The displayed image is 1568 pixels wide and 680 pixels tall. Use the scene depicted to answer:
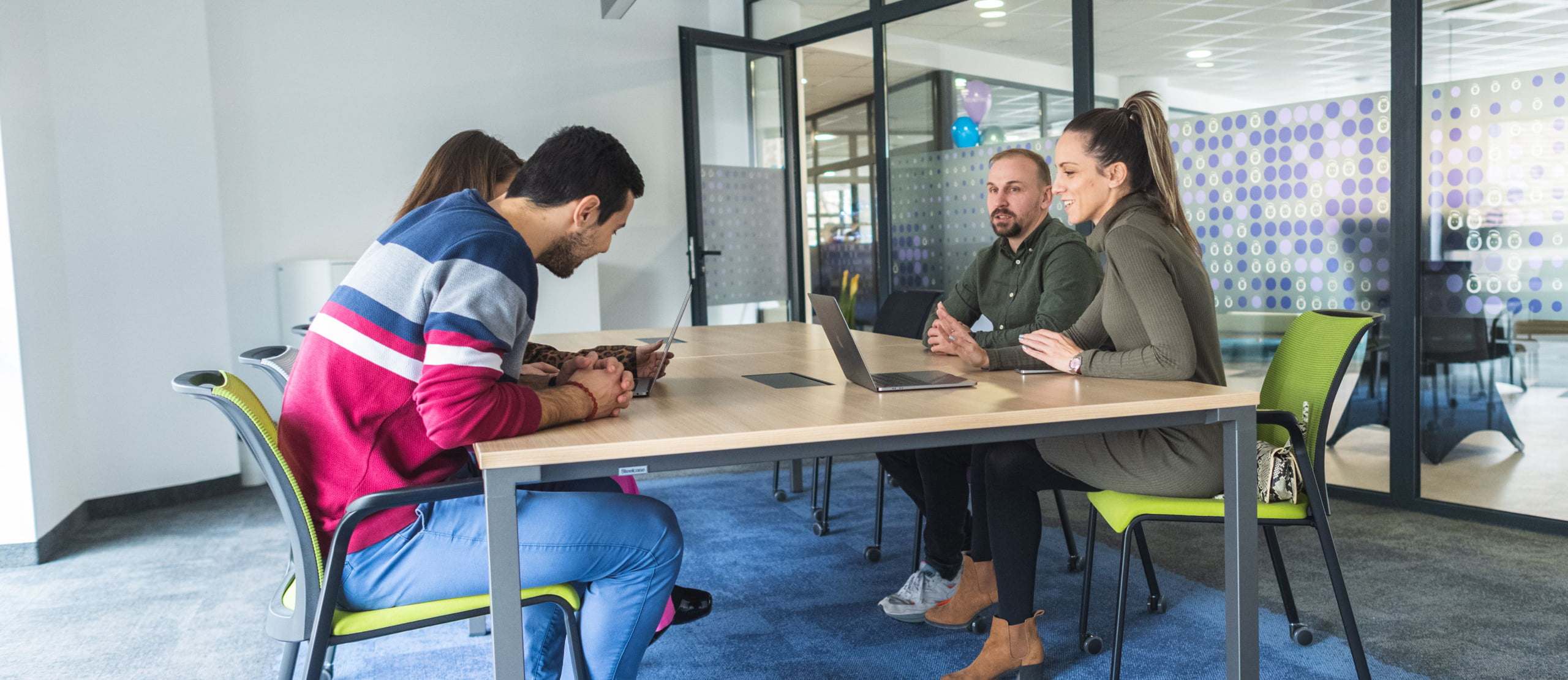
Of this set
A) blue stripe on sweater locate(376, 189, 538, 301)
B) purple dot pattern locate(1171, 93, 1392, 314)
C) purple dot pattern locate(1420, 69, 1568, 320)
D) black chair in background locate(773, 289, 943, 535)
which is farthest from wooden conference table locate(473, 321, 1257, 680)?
purple dot pattern locate(1420, 69, 1568, 320)

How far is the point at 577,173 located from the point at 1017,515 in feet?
3.60

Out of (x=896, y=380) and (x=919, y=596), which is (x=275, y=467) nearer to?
(x=896, y=380)

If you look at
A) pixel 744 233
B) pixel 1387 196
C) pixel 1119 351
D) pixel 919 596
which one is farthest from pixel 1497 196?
pixel 744 233

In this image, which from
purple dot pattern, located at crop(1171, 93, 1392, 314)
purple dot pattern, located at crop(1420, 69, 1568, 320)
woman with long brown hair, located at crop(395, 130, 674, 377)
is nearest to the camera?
woman with long brown hair, located at crop(395, 130, 674, 377)

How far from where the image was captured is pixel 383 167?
15.8 ft

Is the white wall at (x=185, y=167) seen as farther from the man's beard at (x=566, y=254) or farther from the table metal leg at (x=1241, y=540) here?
the table metal leg at (x=1241, y=540)

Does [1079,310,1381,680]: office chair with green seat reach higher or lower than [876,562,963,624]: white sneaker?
higher

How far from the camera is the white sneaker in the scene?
2.49m

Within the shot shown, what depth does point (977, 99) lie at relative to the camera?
505 centimetres

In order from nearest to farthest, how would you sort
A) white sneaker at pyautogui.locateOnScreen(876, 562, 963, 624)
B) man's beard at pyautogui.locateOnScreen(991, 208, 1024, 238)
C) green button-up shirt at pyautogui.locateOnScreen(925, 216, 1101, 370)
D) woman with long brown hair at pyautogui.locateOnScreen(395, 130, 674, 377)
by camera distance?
1. woman with long brown hair at pyautogui.locateOnScreen(395, 130, 674, 377)
2. white sneaker at pyautogui.locateOnScreen(876, 562, 963, 624)
3. green button-up shirt at pyautogui.locateOnScreen(925, 216, 1101, 370)
4. man's beard at pyautogui.locateOnScreen(991, 208, 1024, 238)

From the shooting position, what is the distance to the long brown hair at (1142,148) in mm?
2029

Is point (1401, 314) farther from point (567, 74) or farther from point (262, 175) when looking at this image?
point (262, 175)

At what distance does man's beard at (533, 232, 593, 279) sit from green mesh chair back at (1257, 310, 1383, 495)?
130 cm

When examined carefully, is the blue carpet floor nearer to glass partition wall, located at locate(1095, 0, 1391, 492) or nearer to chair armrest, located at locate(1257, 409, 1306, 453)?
chair armrest, located at locate(1257, 409, 1306, 453)
